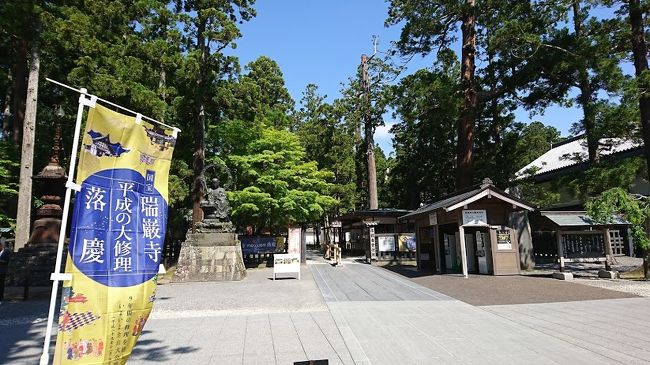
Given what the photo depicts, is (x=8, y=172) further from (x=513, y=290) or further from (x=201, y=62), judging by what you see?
(x=513, y=290)

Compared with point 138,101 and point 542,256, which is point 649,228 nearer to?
point 542,256

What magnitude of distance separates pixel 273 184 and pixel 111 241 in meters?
16.4

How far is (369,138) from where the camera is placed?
100 ft

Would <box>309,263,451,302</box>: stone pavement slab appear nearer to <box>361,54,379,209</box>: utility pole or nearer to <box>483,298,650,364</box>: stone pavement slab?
<box>483,298,650,364</box>: stone pavement slab

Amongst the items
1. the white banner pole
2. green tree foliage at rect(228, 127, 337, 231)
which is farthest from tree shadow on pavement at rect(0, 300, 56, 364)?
green tree foliage at rect(228, 127, 337, 231)

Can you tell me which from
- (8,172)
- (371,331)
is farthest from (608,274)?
(8,172)

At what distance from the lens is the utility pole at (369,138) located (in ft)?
96.5

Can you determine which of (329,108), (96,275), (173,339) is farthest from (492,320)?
(329,108)

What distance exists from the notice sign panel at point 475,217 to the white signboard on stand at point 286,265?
6225mm

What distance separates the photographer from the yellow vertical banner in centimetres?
301

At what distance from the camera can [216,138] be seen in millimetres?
21641

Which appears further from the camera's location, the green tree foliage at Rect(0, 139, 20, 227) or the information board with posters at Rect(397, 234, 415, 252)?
the information board with posters at Rect(397, 234, 415, 252)

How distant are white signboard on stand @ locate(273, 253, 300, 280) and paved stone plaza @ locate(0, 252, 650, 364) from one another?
408 centimetres

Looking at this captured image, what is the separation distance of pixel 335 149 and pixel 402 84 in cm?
1728
